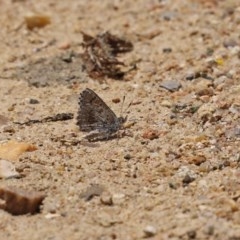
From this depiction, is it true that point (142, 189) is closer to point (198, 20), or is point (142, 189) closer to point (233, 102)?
point (233, 102)

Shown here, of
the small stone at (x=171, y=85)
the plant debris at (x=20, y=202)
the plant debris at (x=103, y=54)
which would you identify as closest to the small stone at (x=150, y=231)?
the plant debris at (x=20, y=202)

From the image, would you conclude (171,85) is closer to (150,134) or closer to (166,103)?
(166,103)

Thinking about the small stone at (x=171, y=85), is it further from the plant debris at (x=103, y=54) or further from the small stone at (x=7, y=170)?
the small stone at (x=7, y=170)

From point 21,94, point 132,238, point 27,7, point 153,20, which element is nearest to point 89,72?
point 21,94

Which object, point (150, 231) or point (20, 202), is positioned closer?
point (150, 231)

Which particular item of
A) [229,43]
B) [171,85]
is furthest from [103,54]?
[229,43]

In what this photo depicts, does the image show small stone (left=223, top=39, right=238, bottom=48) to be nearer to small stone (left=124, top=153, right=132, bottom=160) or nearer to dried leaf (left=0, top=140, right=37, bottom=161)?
small stone (left=124, top=153, right=132, bottom=160)
